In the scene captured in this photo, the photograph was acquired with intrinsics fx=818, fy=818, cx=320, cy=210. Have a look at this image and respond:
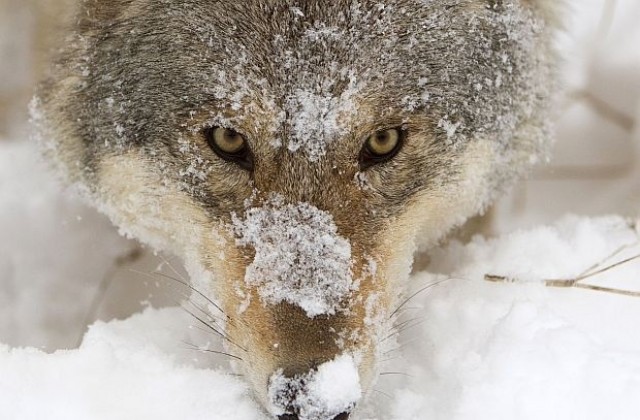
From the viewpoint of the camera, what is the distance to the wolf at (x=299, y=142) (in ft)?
6.53

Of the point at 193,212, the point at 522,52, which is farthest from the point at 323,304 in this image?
the point at 522,52

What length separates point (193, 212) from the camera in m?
2.31

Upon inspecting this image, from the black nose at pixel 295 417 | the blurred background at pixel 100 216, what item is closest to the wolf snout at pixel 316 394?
the black nose at pixel 295 417

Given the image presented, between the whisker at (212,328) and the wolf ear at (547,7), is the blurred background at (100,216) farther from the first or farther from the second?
the whisker at (212,328)

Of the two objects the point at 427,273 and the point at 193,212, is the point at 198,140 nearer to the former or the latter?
the point at 193,212

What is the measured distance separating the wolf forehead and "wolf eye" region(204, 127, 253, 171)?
0.04 meters

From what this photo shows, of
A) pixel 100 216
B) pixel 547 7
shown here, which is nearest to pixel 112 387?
pixel 547 7

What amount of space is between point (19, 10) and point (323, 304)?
2770 millimetres

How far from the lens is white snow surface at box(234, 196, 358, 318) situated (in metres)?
1.99

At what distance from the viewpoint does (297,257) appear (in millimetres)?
2051

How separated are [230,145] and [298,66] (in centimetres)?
29

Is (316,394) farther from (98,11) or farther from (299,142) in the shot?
(98,11)

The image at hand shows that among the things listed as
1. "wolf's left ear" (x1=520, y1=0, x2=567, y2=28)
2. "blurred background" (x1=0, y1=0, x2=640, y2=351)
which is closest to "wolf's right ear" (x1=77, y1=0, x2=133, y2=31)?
"blurred background" (x1=0, y1=0, x2=640, y2=351)

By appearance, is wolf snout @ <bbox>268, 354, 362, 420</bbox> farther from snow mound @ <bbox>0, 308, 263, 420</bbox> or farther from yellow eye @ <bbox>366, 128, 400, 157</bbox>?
yellow eye @ <bbox>366, 128, 400, 157</bbox>
